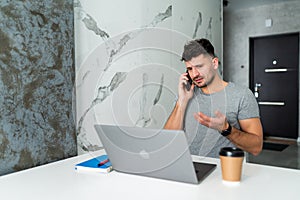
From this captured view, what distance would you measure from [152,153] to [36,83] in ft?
2.18

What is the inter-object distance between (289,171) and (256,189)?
27 cm

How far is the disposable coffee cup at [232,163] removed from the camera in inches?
35.1

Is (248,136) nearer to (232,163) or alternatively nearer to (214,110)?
(214,110)

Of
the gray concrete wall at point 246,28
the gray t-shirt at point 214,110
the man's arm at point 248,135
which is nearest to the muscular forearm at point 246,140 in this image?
the man's arm at point 248,135

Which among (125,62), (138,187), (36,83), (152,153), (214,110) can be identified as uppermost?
(125,62)

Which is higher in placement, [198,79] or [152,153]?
[198,79]

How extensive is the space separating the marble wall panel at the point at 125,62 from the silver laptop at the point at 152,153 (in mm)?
577

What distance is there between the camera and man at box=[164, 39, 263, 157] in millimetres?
1499

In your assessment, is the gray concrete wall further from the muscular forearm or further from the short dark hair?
the muscular forearm

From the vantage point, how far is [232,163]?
2.96ft

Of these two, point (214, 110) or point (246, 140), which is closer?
point (246, 140)

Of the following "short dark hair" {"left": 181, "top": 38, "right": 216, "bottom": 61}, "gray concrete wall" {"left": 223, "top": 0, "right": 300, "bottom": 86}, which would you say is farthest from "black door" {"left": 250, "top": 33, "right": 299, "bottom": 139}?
"short dark hair" {"left": 181, "top": 38, "right": 216, "bottom": 61}

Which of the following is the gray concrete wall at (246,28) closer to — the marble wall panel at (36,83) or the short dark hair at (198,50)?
the short dark hair at (198,50)

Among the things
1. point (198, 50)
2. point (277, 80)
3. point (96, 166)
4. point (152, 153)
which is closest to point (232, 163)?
point (152, 153)
